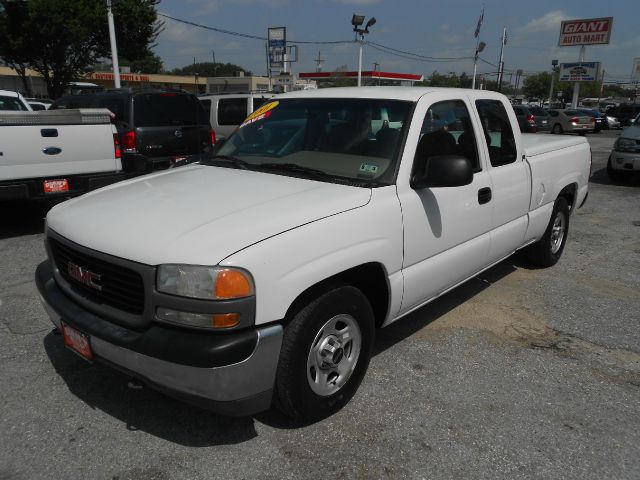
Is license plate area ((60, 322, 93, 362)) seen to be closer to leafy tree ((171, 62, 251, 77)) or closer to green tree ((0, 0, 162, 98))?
green tree ((0, 0, 162, 98))

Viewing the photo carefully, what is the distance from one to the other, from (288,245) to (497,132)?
259 centimetres

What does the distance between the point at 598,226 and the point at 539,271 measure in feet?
9.60

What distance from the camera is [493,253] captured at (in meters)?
4.19

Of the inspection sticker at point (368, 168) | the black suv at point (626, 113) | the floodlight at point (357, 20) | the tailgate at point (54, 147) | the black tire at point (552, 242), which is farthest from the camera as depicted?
the black suv at point (626, 113)

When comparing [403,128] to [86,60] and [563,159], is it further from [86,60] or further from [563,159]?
[86,60]

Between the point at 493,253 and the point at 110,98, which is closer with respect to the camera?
the point at 493,253

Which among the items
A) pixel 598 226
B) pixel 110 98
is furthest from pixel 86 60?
pixel 598 226

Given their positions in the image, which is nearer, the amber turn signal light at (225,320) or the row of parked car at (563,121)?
the amber turn signal light at (225,320)

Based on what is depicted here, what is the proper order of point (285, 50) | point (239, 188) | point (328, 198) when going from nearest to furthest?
point (328, 198)
point (239, 188)
point (285, 50)

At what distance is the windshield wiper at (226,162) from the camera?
11.9 ft

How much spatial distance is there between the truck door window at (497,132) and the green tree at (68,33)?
80.0ft

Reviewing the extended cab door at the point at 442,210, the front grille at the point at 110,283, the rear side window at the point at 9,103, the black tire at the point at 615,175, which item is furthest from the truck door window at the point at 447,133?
the black tire at the point at 615,175

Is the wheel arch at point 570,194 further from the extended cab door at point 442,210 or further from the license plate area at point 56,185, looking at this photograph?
the license plate area at point 56,185

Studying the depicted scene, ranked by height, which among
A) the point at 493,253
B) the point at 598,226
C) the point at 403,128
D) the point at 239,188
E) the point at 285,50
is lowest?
the point at 598,226
